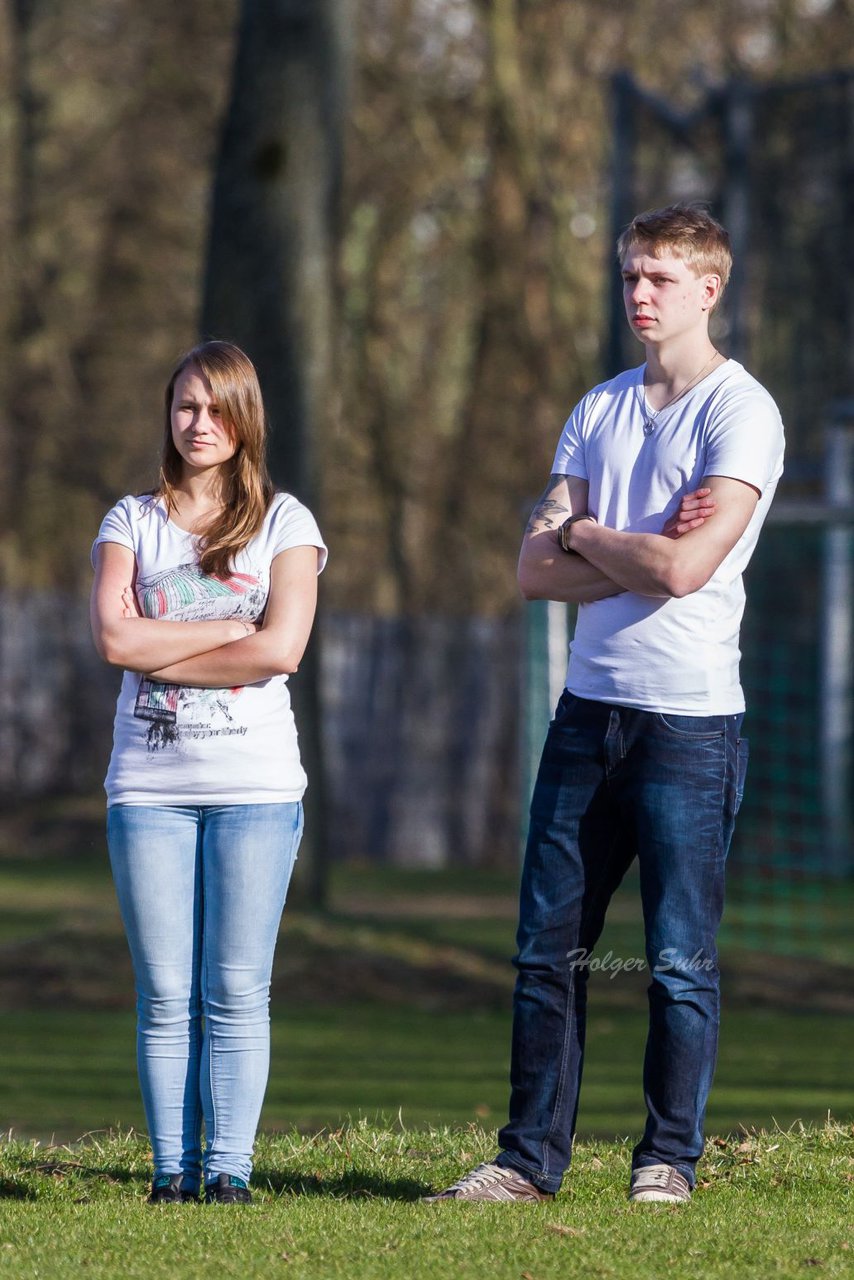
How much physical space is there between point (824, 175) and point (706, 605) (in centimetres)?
1182

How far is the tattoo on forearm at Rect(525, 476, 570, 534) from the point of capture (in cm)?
438

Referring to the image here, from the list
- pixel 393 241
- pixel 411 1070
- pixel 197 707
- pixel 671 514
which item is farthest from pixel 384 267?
pixel 197 707

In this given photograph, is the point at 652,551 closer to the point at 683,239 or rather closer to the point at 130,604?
the point at 683,239

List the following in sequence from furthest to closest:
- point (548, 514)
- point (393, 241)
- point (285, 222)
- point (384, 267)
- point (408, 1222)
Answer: point (384, 267) → point (393, 241) → point (285, 222) → point (548, 514) → point (408, 1222)

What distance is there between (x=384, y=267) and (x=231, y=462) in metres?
17.6

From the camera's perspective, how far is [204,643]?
4.21 meters

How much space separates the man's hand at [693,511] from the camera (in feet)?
13.5

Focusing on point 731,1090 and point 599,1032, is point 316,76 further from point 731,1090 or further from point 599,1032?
point 731,1090

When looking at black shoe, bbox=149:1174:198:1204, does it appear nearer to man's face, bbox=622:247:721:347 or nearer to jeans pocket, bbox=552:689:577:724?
jeans pocket, bbox=552:689:577:724

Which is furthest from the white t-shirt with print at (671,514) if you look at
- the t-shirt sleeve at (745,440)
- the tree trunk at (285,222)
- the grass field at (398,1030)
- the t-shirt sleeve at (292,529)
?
the tree trunk at (285,222)

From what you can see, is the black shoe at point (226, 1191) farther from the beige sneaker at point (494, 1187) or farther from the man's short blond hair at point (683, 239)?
the man's short blond hair at point (683, 239)

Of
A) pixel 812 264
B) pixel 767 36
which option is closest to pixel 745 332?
pixel 812 264

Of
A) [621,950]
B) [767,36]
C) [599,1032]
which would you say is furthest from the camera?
[767,36]

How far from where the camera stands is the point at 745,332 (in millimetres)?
15227
